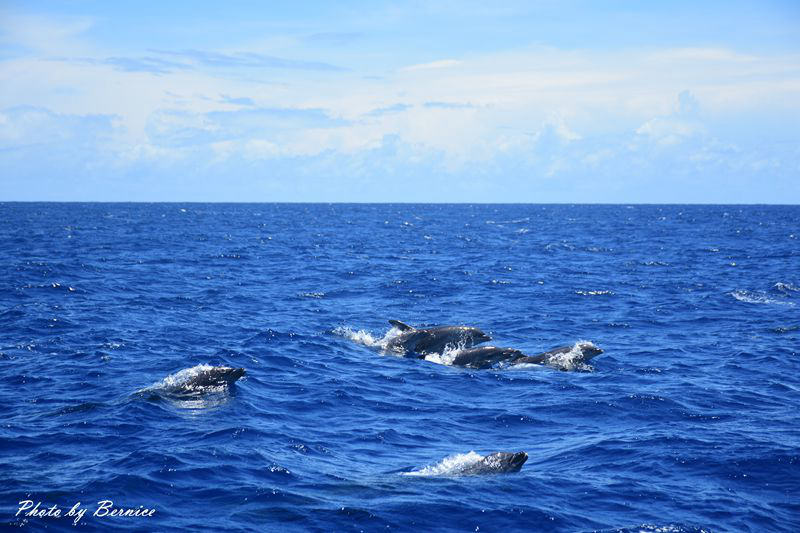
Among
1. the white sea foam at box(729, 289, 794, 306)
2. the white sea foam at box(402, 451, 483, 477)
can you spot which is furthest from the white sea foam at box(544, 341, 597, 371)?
the white sea foam at box(729, 289, 794, 306)

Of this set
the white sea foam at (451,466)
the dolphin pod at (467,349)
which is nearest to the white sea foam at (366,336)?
the dolphin pod at (467,349)

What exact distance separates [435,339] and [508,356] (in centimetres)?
292

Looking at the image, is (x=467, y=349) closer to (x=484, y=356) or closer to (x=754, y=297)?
(x=484, y=356)

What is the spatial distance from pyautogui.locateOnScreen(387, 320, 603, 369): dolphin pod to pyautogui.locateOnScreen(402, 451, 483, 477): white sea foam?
29.4ft

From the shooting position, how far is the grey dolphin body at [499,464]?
14148 mm

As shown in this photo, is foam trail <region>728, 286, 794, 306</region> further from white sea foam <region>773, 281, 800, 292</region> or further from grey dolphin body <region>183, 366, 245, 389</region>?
grey dolphin body <region>183, 366, 245, 389</region>

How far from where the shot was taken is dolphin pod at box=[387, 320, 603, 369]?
23.9 meters

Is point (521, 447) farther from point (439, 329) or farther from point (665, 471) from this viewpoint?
point (439, 329)

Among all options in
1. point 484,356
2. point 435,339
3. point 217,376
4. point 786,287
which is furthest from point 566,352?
point 786,287

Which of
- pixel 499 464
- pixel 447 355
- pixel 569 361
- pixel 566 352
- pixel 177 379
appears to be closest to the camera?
pixel 499 464

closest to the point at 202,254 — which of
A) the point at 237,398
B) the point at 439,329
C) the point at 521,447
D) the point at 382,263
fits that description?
the point at 382,263

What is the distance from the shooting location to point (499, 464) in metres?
14.3

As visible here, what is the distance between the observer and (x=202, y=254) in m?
62.4

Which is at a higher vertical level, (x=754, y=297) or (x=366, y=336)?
(x=754, y=297)
